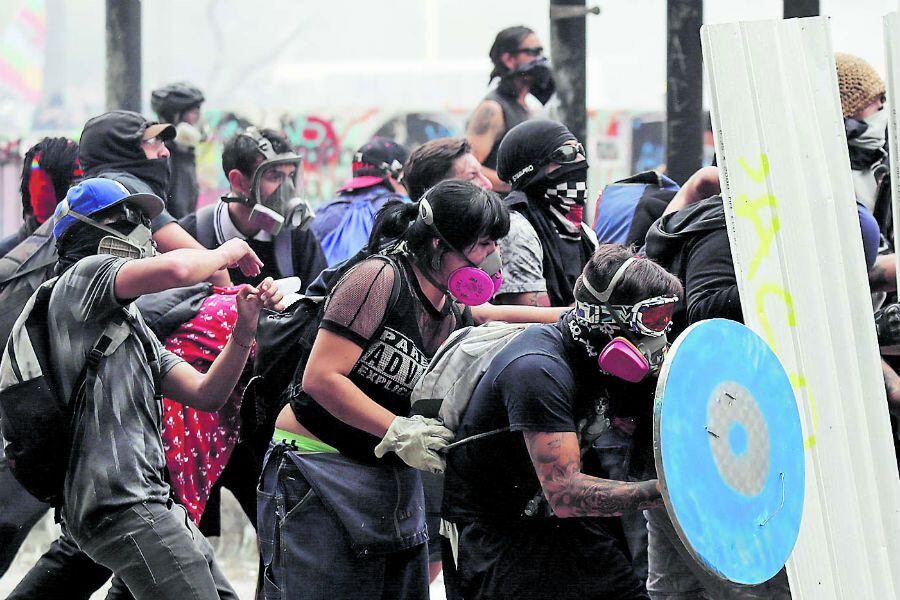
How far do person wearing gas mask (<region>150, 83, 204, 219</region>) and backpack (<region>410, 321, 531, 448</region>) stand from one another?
10.8 feet

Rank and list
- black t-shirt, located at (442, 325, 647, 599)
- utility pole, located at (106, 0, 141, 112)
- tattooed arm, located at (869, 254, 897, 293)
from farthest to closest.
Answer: utility pole, located at (106, 0, 141, 112)
tattooed arm, located at (869, 254, 897, 293)
black t-shirt, located at (442, 325, 647, 599)

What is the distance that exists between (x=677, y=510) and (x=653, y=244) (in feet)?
Answer: 5.26

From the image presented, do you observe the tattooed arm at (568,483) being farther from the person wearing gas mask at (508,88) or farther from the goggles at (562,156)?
the person wearing gas mask at (508,88)

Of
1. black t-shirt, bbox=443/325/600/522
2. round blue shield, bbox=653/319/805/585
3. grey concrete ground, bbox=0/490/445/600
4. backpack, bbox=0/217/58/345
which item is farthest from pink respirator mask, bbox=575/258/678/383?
grey concrete ground, bbox=0/490/445/600

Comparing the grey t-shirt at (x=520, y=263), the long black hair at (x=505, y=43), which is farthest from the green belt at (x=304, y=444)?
the long black hair at (x=505, y=43)

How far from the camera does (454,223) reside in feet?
12.8

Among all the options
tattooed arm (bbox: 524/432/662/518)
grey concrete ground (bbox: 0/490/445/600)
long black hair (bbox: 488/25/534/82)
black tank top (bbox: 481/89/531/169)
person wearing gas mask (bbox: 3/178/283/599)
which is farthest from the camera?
grey concrete ground (bbox: 0/490/445/600)

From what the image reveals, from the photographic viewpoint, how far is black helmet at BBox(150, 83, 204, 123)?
6809 mm

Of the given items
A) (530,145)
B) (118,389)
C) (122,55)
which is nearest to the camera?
(118,389)

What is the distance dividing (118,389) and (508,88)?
116 inches

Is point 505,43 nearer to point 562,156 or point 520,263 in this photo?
point 562,156

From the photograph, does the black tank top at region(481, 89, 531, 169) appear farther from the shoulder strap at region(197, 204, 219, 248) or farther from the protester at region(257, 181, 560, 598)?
the protester at region(257, 181, 560, 598)

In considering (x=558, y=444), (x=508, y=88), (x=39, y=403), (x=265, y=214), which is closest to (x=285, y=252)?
(x=265, y=214)

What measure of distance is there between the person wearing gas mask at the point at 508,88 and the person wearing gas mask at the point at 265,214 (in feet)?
3.06
